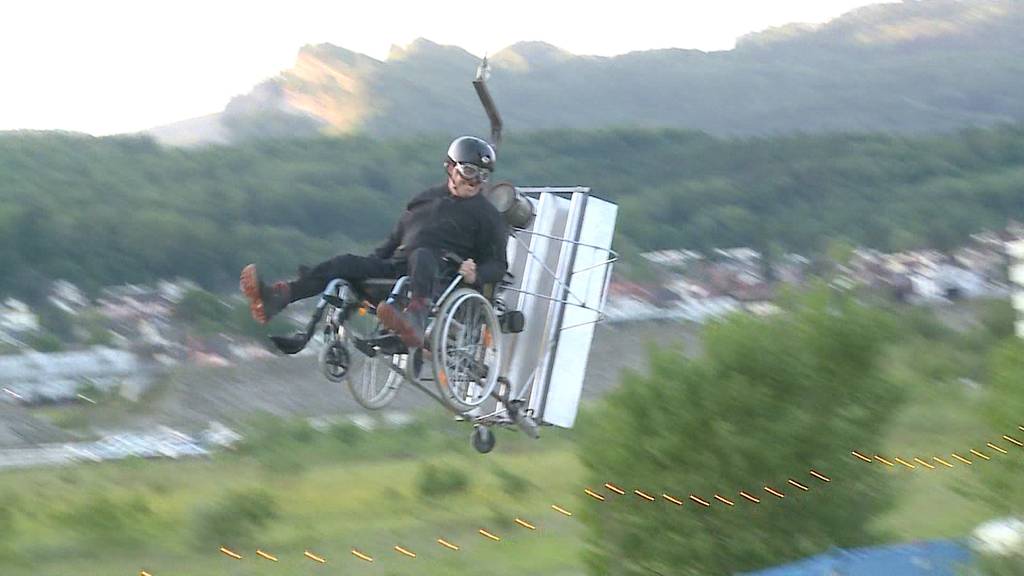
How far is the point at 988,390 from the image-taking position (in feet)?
53.3

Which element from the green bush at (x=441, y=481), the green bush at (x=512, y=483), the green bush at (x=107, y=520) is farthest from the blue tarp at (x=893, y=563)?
the green bush at (x=441, y=481)

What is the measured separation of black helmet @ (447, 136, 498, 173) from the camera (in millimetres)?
11031

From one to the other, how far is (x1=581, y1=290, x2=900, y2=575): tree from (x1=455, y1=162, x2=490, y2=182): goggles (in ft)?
39.1

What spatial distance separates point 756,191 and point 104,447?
172 feet

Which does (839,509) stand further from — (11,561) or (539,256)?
(11,561)

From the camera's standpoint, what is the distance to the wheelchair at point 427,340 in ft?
36.6

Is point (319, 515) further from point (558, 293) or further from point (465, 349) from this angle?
point (465, 349)

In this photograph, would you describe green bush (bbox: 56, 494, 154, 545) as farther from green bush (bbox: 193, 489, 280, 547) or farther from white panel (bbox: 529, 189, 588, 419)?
white panel (bbox: 529, 189, 588, 419)

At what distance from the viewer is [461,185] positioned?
→ 11.4 meters

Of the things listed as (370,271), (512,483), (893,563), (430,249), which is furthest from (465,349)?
(512,483)

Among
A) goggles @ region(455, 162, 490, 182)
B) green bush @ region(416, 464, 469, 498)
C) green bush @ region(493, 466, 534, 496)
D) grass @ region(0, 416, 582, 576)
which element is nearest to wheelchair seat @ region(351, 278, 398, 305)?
goggles @ region(455, 162, 490, 182)

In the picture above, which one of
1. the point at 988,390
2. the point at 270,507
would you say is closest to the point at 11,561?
the point at 270,507

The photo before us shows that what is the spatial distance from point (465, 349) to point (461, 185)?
108 centimetres

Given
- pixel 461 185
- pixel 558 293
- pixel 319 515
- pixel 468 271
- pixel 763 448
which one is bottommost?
pixel 319 515
